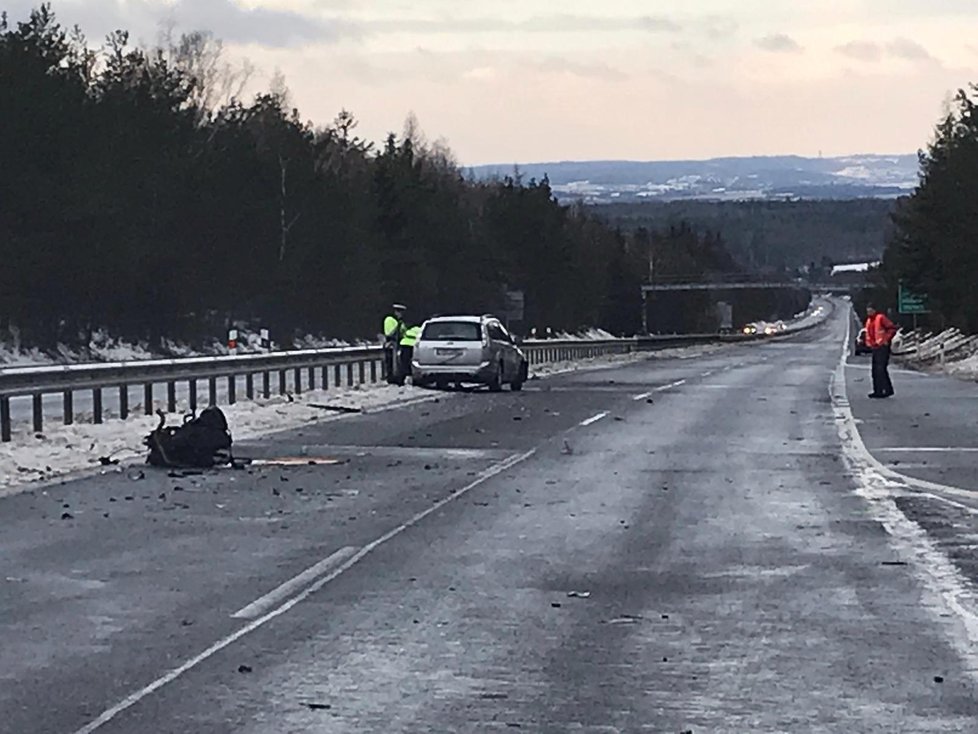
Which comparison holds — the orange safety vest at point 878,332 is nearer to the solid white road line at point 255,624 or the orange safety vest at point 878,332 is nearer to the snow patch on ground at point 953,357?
the snow patch on ground at point 953,357

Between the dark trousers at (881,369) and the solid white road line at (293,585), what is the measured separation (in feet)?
78.2

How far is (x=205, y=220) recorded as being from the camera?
236ft

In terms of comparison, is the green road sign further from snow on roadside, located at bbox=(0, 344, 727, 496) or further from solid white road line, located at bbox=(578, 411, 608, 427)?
solid white road line, located at bbox=(578, 411, 608, 427)

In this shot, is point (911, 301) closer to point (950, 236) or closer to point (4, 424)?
point (950, 236)

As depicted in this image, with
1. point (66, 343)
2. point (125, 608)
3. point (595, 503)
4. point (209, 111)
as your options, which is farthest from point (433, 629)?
point (209, 111)

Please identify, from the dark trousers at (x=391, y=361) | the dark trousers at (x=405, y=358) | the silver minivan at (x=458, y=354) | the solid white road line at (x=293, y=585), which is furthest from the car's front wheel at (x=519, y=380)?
the solid white road line at (x=293, y=585)

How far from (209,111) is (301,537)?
8209cm

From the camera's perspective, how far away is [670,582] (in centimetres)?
1202

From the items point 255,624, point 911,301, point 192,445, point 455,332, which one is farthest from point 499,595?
point 911,301

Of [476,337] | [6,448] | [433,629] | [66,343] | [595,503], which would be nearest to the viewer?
[433,629]

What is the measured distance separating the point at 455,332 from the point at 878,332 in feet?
28.9

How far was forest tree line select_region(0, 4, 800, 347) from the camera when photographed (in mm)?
57375

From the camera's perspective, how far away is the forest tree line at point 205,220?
57.4 meters

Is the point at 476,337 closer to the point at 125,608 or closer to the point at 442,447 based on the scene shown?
the point at 442,447
